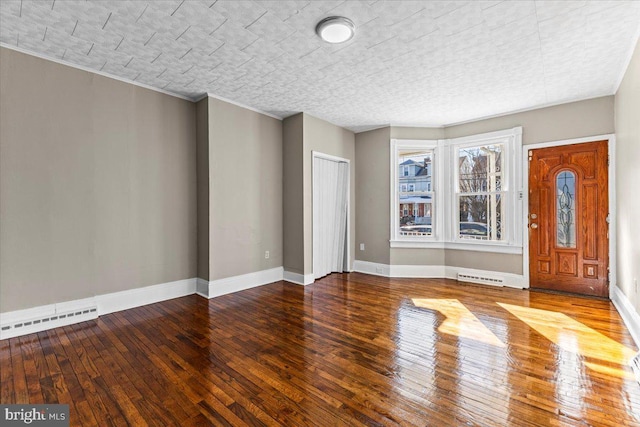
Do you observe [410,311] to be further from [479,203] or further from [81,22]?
[81,22]

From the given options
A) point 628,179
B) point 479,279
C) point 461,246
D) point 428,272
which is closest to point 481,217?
point 461,246

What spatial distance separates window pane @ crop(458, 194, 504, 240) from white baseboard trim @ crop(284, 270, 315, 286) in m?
2.68

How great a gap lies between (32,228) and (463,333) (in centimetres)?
433

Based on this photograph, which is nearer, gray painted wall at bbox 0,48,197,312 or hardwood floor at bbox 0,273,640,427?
hardwood floor at bbox 0,273,640,427

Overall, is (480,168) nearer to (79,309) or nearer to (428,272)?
(428,272)

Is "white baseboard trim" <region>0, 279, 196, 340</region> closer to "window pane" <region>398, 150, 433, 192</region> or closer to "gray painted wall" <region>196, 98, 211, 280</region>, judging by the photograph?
"gray painted wall" <region>196, 98, 211, 280</region>

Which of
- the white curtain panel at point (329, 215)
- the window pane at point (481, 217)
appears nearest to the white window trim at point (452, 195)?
the window pane at point (481, 217)

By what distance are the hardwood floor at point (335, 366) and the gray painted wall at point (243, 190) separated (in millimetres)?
905

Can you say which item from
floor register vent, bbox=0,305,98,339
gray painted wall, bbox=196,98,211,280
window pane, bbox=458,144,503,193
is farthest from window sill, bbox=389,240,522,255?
floor register vent, bbox=0,305,98,339

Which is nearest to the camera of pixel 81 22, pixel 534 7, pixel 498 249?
pixel 534 7

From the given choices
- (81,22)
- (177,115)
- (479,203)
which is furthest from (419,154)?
(81,22)

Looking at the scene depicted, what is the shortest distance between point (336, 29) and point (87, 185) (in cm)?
305

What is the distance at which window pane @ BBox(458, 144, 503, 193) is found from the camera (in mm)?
4961

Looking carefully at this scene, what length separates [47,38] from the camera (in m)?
2.77
